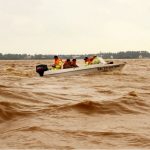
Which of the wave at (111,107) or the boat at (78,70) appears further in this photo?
the boat at (78,70)

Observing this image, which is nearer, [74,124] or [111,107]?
[74,124]

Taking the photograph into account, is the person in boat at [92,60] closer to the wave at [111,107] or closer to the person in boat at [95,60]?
the person in boat at [95,60]

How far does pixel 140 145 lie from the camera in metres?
5.89

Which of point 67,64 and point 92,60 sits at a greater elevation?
point 92,60

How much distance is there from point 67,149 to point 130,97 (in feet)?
20.5

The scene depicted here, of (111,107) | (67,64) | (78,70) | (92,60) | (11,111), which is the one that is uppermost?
(92,60)

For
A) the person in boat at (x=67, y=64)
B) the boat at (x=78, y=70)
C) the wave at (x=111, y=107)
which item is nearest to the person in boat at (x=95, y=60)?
the boat at (x=78, y=70)

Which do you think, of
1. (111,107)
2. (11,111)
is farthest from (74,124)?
(111,107)

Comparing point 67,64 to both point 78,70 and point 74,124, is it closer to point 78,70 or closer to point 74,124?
point 78,70

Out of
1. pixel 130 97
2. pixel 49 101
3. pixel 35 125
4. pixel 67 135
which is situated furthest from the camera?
pixel 130 97

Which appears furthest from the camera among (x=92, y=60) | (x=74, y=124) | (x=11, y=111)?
(x=92, y=60)

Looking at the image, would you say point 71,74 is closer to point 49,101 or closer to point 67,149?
point 49,101

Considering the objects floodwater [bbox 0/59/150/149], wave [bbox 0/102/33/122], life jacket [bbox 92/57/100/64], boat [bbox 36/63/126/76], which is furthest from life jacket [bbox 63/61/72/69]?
wave [bbox 0/102/33/122]

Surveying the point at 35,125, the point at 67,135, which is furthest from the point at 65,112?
the point at 67,135
